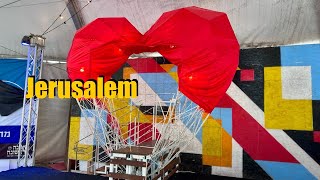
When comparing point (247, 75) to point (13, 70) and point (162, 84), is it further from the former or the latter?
point (13, 70)

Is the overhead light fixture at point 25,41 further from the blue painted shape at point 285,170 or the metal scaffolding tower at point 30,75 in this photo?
the blue painted shape at point 285,170

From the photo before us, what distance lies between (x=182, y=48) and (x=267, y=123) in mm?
3313

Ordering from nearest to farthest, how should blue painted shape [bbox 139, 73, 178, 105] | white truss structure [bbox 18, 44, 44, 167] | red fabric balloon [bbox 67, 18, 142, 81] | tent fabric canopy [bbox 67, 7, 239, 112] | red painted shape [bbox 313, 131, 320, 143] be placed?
tent fabric canopy [bbox 67, 7, 239, 112] < red fabric balloon [bbox 67, 18, 142, 81] < red painted shape [bbox 313, 131, 320, 143] < white truss structure [bbox 18, 44, 44, 167] < blue painted shape [bbox 139, 73, 178, 105]

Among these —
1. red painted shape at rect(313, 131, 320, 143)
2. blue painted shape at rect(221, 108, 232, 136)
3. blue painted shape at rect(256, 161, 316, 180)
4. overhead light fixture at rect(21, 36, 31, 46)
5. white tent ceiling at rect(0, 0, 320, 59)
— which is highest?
white tent ceiling at rect(0, 0, 320, 59)

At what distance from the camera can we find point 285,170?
17.8 ft

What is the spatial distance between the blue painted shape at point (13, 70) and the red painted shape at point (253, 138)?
5.59 meters

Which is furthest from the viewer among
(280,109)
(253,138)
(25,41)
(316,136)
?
(25,41)

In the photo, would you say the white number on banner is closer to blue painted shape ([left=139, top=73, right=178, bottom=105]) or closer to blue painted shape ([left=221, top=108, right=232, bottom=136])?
blue painted shape ([left=139, top=73, right=178, bottom=105])

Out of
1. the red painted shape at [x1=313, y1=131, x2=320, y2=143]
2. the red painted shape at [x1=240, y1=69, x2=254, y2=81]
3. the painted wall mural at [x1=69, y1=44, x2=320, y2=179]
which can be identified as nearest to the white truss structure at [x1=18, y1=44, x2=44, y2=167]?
the painted wall mural at [x1=69, y1=44, x2=320, y2=179]

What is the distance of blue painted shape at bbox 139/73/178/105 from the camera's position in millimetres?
6477

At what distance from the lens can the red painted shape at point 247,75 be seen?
5.84 meters

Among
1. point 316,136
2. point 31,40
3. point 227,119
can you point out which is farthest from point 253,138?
point 31,40

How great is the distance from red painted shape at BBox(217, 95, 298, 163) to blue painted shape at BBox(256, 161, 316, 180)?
90 millimetres

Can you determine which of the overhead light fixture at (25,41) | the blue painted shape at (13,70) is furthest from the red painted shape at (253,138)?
the blue painted shape at (13,70)
